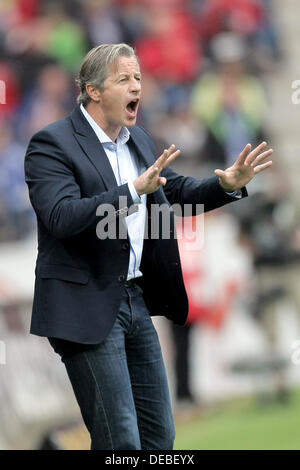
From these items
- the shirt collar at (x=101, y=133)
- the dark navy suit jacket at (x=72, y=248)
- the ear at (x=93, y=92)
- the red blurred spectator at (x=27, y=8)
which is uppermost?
the red blurred spectator at (x=27, y=8)

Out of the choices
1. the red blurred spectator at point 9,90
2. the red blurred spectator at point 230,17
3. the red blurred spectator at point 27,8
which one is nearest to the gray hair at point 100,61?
the red blurred spectator at point 9,90

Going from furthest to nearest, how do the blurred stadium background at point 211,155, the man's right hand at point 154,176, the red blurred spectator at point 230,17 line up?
1. the red blurred spectator at point 230,17
2. the blurred stadium background at point 211,155
3. the man's right hand at point 154,176

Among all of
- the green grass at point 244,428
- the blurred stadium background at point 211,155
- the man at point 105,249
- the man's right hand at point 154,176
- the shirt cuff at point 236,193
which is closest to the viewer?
the man's right hand at point 154,176

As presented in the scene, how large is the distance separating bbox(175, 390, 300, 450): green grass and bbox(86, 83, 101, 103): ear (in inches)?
138

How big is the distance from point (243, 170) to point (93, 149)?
0.47m

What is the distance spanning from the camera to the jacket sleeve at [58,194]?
2861mm

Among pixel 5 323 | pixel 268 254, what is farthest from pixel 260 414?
pixel 5 323

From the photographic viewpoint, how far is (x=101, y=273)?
3055mm

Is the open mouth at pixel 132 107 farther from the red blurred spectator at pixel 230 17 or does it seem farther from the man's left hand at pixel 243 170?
A: the red blurred spectator at pixel 230 17

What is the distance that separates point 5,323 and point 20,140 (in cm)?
186

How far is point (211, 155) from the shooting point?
789cm

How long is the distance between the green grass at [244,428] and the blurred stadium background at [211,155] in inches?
0.6

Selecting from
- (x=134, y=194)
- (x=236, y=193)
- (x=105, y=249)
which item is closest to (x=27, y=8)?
(x=236, y=193)
